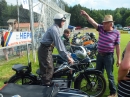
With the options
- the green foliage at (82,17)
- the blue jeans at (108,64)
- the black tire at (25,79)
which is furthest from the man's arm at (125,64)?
the green foliage at (82,17)

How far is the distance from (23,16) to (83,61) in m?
7.75

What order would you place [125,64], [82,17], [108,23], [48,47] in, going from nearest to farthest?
[125,64] < [48,47] < [108,23] < [82,17]

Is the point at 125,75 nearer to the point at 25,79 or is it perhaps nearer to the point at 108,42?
the point at 108,42

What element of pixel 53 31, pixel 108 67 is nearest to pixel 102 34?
pixel 108 67

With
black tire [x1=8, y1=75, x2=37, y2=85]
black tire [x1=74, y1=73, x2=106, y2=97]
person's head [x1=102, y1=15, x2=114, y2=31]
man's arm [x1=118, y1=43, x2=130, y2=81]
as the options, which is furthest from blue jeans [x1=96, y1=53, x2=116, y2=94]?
man's arm [x1=118, y1=43, x2=130, y2=81]

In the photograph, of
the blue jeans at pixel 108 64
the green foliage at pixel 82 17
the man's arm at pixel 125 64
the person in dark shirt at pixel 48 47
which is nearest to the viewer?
the man's arm at pixel 125 64

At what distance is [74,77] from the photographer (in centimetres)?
496

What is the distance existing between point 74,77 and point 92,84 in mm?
437

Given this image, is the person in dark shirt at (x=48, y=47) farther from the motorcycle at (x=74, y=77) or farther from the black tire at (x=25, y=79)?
the black tire at (x=25, y=79)

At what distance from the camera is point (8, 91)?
101 inches

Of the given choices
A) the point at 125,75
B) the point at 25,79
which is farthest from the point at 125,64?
the point at 25,79

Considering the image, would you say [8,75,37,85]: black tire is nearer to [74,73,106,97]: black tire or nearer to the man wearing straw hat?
[74,73,106,97]: black tire

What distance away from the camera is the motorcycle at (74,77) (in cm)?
484

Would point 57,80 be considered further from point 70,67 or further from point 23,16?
point 23,16
